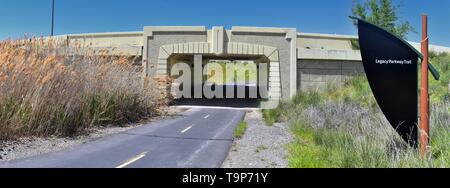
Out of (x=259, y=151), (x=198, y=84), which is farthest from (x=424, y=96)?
(x=198, y=84)

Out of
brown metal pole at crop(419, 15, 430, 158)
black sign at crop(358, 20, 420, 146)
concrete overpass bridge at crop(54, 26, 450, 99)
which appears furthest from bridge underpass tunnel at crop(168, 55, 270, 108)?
brown metal pole at crop(419, 15, 430, 158)

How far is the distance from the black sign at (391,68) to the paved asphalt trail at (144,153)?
118 inches

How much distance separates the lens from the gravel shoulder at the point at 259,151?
6.15 m

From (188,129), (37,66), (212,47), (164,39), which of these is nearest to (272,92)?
(212,47)

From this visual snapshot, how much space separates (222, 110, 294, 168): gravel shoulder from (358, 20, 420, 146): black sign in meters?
2.03

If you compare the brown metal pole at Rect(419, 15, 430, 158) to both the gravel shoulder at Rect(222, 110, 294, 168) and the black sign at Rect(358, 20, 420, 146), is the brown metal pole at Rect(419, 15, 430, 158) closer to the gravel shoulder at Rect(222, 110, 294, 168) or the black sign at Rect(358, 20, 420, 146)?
the black sign at Rect(358, 20, 420, 146)

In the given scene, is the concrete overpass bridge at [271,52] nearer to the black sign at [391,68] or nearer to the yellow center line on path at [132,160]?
the yellow center line on path at [132,160]

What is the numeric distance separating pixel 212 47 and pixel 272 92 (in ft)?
15.6

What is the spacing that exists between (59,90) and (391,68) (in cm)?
776

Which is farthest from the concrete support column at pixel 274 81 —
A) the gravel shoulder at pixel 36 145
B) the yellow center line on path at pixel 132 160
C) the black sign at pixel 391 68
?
the black sign at pixel 391 68

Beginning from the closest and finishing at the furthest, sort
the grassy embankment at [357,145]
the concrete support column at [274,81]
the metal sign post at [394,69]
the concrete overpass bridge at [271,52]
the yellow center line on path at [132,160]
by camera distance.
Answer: the grassy embankment at [357,145] < the metal sign post at [394,69] < the yellow center line on path at [132,160] < the concrete overpass bridge at [271,52] < the concrete support column at [274,81]

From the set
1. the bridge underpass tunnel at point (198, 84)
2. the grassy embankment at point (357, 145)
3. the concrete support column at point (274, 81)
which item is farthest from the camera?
the bridge underpass tunnel at point (198, 84)

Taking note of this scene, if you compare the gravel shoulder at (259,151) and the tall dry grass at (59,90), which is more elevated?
the tall dry grass at (59,90)
